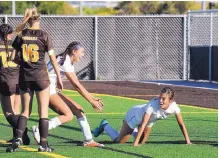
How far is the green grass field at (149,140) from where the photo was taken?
10875mm

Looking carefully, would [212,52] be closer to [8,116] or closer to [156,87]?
[156,87]

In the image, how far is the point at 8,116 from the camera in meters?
12.2

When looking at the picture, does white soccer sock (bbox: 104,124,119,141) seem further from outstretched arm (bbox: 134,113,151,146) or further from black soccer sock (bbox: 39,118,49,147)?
black soccer sock (bbox: 39,118,49,147)

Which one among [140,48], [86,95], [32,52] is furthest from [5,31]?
[140,48]

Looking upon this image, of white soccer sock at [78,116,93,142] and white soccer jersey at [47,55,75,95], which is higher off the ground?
white soccer jersey at [47,55,75,95]

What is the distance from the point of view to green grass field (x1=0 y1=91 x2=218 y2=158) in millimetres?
10875

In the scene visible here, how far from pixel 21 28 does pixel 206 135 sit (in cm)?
402

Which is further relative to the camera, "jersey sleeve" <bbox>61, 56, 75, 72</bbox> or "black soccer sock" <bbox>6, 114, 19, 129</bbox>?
"black soccer sock" <bbox>6, 114, 19, 129</bbox>

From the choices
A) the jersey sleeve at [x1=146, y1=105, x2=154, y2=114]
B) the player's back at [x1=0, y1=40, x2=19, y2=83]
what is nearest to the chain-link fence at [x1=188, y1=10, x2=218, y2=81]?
the player's back at [x1=0, y1=40, x2=19, y2=83]

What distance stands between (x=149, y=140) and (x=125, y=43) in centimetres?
1794

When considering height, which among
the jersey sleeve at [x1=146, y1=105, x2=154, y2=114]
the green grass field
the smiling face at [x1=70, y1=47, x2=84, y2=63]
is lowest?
the green grass field

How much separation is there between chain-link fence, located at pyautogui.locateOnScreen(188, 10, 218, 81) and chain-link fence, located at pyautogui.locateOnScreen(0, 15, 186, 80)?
1.06ft

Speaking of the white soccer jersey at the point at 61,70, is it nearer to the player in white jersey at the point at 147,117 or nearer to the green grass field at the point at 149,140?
the green grass field at the point at 149,140

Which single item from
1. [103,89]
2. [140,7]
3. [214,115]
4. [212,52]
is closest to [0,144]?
[214,115]
